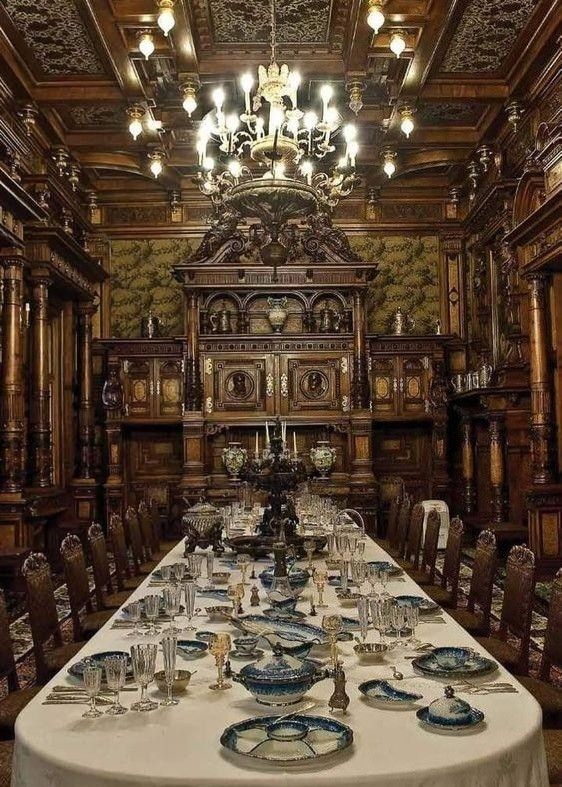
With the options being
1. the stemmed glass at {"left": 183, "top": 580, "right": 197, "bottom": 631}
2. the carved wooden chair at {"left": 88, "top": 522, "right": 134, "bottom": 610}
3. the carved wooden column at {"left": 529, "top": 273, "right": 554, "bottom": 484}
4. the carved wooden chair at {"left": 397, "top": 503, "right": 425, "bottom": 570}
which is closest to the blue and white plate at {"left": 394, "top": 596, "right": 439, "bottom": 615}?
the stemmed glass at {"left": 183, "top": 580, "right": 197, "bottom": 631}

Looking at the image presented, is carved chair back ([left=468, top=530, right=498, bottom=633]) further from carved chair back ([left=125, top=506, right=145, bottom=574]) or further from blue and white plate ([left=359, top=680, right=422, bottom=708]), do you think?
carved chair back ([left=125, top=506, right=145, bottom=574])

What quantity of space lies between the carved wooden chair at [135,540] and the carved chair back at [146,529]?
259 mm

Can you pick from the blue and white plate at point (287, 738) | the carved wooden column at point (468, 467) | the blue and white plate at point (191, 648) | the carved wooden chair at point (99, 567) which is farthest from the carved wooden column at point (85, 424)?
the blue and white plate at point (287, 738)

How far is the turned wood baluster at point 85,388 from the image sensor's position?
998 cm

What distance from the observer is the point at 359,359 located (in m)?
10.0

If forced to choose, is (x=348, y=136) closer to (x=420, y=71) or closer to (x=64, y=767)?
(x=420, y=71)

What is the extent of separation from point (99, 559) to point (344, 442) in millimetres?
5887

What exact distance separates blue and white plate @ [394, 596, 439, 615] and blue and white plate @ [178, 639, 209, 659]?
847 mm

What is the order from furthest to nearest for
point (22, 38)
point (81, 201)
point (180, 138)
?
point (81, 201) < point (180, 138) < point (22, 38)

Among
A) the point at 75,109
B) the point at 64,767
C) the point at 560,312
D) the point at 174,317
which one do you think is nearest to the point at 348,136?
the point at 560,312

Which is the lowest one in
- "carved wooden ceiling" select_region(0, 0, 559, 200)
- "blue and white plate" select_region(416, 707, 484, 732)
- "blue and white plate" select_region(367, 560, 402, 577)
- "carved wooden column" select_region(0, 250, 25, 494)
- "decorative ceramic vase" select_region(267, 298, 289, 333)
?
"blue and white plate" select_region(416, 707, 484, 732)

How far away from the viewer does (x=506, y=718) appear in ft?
6.61

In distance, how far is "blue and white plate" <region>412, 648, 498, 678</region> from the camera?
7.68 ft

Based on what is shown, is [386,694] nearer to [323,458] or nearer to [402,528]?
[402,528]
